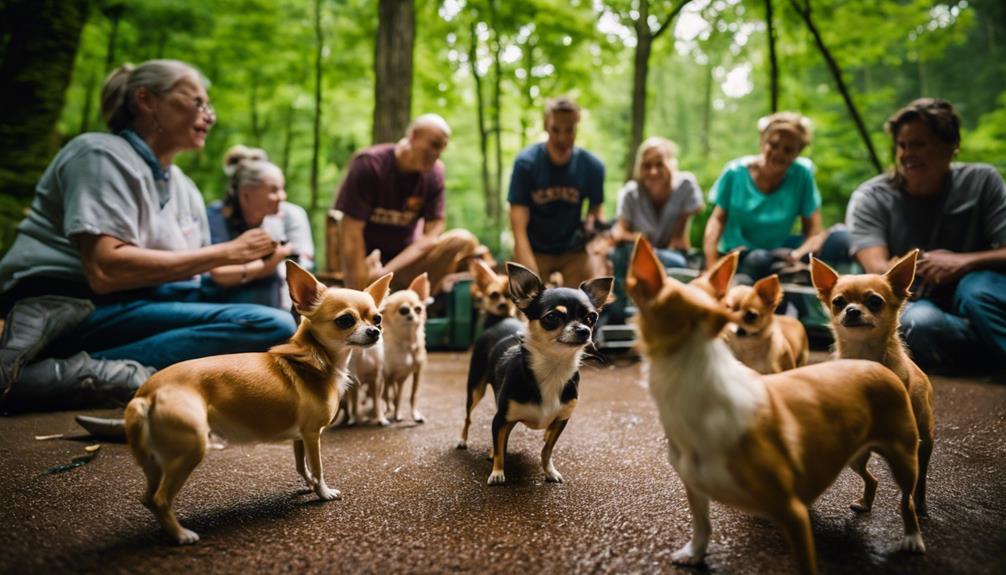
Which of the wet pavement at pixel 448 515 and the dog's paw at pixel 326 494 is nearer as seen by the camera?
the wet pavement at pixel 448 515

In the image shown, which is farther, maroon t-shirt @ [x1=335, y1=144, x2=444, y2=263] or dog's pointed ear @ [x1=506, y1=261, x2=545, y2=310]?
maroon t-shirt @ [x1=335, y1=144, x2=444, y2=263]

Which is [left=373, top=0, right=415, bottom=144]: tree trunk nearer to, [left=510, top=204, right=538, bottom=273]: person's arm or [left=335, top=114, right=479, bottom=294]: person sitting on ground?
[left=335, top=114, right=479, bottom=294]: person sitting on ground

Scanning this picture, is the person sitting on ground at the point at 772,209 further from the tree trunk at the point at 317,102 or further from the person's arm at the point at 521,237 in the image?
the tree trunk at the point at 317,102

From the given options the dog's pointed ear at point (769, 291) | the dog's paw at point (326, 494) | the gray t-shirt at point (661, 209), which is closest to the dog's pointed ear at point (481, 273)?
the dog's pointed ear at point (769, 291)

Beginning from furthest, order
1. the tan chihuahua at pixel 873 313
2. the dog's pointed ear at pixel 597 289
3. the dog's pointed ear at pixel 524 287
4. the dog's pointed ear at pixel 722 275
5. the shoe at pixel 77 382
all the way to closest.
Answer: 1. the shoe at pixel 77 382
2. the dog's pointed ear at pixel 597 289
3. the dog's pointed ear at pixel 524 287
4. the tan chihuahua at pixel 873 313
5. the dog's pointed ear at pixel 722 275

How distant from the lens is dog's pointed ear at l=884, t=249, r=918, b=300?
218cm

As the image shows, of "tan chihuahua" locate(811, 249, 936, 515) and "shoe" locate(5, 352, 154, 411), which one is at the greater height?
"tan chihuahua" locate(811, 249, 936, 515)

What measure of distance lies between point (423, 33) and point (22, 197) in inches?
351

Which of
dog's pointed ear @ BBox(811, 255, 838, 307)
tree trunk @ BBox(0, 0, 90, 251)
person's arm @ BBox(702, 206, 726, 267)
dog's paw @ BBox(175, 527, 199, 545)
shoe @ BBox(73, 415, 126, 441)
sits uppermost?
tree trunk @ BBox(0, 0, 90, 251)

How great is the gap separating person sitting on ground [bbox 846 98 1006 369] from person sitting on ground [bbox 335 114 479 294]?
3455 mm

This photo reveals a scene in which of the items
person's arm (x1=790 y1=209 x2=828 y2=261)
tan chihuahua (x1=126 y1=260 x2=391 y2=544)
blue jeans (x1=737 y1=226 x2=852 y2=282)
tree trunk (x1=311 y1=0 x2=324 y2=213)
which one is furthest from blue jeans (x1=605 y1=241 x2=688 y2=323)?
tree trunk (x1=311 y1=0 x2=324 y2=213)

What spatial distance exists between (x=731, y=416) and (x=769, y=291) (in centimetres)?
136

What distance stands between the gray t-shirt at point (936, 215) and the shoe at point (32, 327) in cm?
514

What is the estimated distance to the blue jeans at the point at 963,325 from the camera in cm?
380
